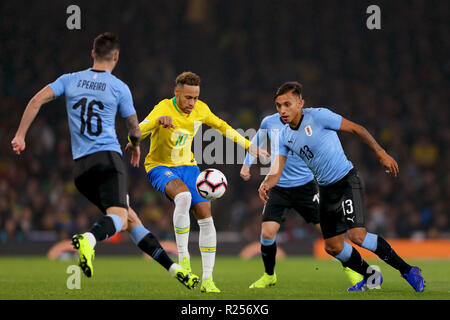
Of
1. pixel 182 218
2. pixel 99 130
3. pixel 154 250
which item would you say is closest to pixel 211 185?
pixel 182 218

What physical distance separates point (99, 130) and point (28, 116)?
2.13ft

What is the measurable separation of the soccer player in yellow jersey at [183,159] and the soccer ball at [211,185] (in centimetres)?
16

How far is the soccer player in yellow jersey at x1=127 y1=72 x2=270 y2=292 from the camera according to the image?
793cm

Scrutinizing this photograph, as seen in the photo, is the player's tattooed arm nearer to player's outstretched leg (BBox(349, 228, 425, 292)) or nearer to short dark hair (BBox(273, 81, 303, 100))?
short dark hair (BBox(273, 81, 303, 100))

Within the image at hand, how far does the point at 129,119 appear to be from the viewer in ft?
22.0

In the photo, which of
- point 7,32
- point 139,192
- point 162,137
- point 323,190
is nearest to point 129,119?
point 162,137

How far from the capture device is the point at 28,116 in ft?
20.5

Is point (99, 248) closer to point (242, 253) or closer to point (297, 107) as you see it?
point (242, 253)

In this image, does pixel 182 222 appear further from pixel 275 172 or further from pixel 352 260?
pixel 352 260

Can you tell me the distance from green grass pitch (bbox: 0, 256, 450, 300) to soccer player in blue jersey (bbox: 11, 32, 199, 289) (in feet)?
2.47

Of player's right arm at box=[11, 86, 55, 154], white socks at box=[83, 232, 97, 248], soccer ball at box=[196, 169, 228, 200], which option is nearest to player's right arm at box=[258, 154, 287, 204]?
soccer ball at box=[196, 169, 228, 200]

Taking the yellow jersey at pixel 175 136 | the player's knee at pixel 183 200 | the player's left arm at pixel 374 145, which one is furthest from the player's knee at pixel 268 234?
the player's left arm at pixel 374 145

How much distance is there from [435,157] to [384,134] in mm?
1554
